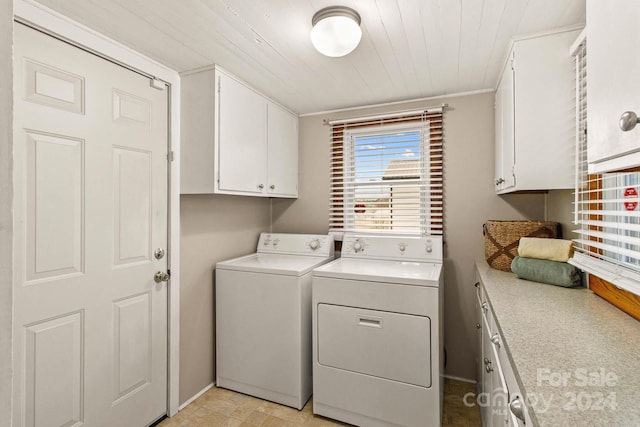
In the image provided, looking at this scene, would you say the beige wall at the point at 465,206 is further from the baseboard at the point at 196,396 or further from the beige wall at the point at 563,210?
the baseboard at the point at 196,396

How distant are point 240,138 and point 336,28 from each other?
41.2 inches

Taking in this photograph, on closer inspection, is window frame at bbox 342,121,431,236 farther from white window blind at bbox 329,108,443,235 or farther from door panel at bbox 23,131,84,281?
door panel at bbox 23,131,84,281

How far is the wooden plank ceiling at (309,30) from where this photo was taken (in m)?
1.38

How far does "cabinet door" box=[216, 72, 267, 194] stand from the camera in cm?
203

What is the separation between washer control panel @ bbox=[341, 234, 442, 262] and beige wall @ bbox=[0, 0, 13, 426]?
88.7 inches

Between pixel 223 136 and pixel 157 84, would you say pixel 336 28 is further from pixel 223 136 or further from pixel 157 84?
pixel 157 84

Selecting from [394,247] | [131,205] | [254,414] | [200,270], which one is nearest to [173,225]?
[131,205]

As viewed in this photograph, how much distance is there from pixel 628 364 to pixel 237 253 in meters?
2.33

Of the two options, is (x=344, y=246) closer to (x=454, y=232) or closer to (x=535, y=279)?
(x=454, y=232)

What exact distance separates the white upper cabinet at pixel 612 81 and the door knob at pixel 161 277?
2.11 meters

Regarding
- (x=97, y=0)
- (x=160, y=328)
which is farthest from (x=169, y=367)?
(x=97, y=0)

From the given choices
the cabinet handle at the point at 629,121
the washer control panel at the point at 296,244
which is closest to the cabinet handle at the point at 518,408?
the cabinet handle at the point at 629,121

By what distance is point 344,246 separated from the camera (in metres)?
2.59

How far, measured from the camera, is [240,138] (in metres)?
2.19
